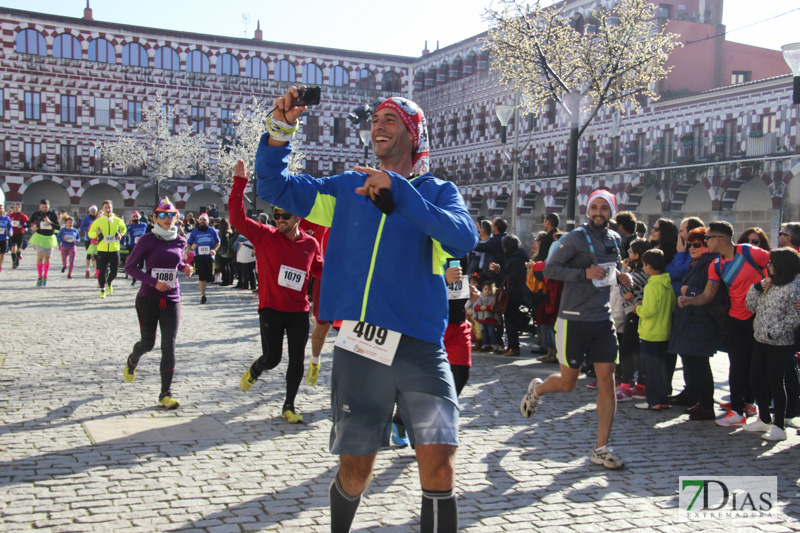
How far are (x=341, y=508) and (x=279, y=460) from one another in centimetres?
269

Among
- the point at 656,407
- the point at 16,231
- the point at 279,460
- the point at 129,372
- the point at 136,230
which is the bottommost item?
the point at 656,407

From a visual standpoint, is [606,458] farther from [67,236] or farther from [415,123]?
[67,236]

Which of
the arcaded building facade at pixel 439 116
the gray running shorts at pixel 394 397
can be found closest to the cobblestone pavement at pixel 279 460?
the gray running shorts at pixel 394 397

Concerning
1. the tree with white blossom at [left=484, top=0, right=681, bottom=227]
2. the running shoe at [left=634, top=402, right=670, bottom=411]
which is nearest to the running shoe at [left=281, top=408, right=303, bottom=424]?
the running shoe at [left=634, top=402, right=670, bottom=411]

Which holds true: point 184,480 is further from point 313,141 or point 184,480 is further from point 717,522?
point 313,141

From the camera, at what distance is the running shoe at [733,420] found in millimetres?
7883

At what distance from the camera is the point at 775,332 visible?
7.36m

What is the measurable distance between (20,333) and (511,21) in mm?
15502

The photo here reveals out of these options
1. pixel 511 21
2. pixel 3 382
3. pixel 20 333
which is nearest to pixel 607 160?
pixel 511 21

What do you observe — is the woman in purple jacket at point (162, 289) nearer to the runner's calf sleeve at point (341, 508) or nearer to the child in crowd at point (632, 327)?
the runner's calf sleeve at point (341, 508)

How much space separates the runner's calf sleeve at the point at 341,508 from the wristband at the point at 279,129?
149 centimetres

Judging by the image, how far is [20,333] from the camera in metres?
12.7

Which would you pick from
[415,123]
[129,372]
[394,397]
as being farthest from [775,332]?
[129,372]

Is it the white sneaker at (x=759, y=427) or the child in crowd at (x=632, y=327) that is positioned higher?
the child in crowd at (x=632, y=327)
